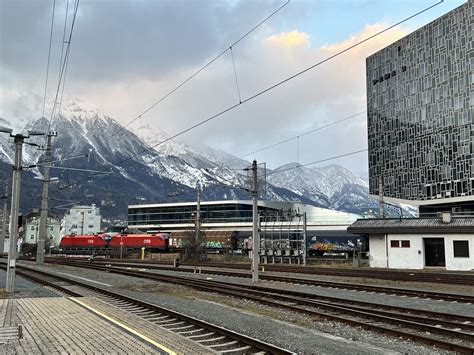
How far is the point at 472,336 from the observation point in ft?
39.5

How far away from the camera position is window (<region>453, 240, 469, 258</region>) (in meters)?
43.4

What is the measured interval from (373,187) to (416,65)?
2622cm

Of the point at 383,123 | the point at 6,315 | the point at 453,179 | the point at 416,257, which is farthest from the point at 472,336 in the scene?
the point at 383,123

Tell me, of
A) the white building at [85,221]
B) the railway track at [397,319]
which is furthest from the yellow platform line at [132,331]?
the white building at [85,221]

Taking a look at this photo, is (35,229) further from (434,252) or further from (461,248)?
(461,248)

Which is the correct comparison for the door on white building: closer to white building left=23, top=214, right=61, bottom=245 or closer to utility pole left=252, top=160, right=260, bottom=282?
utility pole left=252, top=160, right=260, bottom=282

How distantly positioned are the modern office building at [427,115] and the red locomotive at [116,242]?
125 ft

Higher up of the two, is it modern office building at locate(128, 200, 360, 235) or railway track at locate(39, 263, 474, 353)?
modern office building at locate(128, 200, 360, 235)

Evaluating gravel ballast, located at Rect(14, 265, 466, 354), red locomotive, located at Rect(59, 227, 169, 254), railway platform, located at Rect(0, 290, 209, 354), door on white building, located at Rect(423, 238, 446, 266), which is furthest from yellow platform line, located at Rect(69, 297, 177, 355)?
red locomotive, located at Rect(59, 227, 169, 254)

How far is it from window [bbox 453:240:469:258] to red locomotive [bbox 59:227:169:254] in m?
48.3

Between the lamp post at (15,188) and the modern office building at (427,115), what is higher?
the modern office building at (427,115)

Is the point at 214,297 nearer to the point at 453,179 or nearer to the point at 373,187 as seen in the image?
the point at 453,179

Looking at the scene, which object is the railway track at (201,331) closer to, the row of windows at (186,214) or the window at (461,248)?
the window at (461,248)

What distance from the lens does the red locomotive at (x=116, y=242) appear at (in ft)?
260
